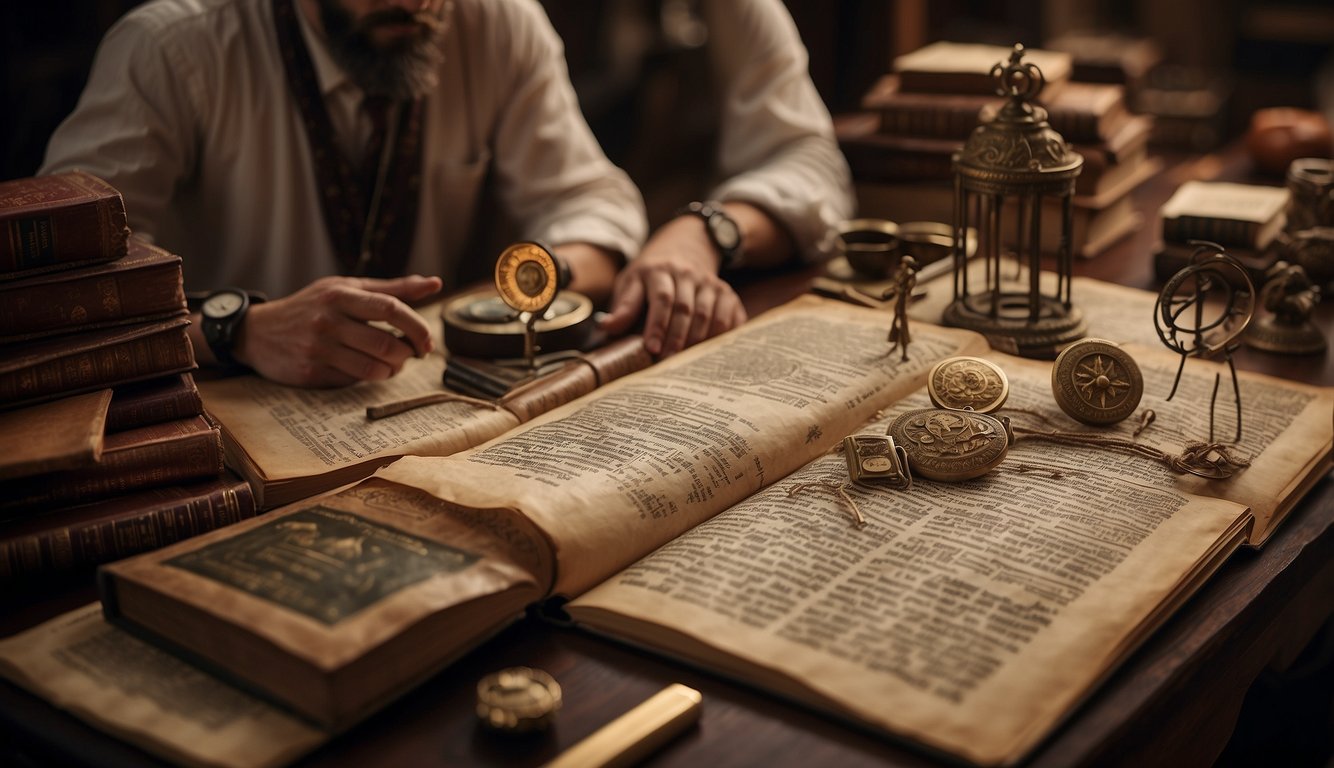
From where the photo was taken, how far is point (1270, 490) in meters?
1.35

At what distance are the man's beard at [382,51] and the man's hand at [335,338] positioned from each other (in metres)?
0.64

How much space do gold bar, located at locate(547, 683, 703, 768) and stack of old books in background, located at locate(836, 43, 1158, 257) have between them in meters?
1.64

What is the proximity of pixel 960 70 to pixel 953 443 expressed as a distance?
1375 mm

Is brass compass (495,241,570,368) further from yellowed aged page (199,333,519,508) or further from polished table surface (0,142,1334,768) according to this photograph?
polished table surface (0,142,1334,768)

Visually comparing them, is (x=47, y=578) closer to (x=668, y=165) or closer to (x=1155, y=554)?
(x=1155, y=554)

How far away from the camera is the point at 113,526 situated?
126 centimetres

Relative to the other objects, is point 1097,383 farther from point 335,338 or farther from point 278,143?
point 278,143

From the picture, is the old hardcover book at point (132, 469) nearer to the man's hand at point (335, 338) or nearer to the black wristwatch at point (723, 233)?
the man's hand at point (335, 338)

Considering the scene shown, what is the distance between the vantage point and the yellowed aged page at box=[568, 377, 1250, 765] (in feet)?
3.28

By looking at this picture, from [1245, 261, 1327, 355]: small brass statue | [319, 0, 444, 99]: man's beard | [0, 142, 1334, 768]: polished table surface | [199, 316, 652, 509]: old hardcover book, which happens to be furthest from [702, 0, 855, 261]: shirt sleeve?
[0, 142, 1334, 768]: polished table surface

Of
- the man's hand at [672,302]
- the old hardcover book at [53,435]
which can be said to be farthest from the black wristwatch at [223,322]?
the man's hand at [672,302]

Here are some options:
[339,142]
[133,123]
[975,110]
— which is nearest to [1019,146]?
[975,110]

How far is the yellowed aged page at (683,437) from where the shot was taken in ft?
3.95

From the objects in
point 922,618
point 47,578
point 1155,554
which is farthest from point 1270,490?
point 47,578
